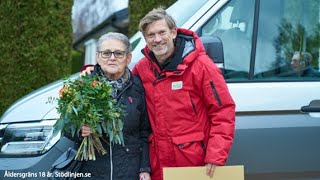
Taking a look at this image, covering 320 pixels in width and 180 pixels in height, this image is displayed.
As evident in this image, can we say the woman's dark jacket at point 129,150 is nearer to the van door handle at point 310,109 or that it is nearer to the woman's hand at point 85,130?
the woman's hand at point 85,130

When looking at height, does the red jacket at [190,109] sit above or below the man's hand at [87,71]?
below

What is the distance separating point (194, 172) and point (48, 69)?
5821mm

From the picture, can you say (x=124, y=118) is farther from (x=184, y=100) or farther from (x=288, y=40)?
(x=288, y=40)

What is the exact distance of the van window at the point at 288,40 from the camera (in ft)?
11.8

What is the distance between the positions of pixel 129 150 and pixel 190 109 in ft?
1.40

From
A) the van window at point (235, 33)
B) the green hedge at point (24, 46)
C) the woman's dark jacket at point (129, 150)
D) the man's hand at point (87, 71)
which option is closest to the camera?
the woman's dark jacket at point (129, 150)

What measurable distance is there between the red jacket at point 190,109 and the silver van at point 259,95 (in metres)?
0.44

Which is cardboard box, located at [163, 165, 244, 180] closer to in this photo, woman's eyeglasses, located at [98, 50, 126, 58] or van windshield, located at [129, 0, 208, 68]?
woman's eyeglasses, located at [98, 50, 126, 58]

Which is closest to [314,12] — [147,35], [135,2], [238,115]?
[238,115]

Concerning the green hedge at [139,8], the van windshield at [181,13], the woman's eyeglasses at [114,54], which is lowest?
the woman's eyeglasses at [114,54]

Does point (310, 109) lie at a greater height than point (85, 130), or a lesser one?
greater

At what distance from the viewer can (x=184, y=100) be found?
9.70 feet

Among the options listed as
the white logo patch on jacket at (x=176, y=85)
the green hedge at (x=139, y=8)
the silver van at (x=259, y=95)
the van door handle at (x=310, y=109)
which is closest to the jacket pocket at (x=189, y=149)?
the white logo patch on jacket at (x=176, y=85)

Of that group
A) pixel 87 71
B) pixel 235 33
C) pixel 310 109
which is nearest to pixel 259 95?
pixel 310 109
